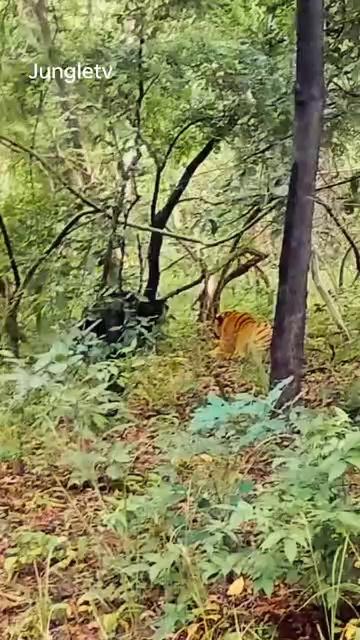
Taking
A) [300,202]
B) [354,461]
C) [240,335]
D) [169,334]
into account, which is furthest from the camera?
[169,334]

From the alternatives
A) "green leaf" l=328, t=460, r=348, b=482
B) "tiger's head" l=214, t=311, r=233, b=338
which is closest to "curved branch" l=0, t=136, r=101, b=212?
"tiger's head" l=214, t=311, r=233, b=338

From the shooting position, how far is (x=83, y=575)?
2.06 metres

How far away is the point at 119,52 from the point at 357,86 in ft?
3.96

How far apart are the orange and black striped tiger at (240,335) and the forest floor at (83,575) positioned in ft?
3.27

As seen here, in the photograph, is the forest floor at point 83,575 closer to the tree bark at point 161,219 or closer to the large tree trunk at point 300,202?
the large tree trunk at point 300,202

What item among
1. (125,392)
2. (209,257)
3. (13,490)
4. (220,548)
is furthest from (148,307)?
(220,548)

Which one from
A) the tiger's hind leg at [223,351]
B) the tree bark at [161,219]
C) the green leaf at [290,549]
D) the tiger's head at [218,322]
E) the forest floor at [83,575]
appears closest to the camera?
the green leaf at [290,549]

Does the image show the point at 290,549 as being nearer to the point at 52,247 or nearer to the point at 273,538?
the point at 273,538

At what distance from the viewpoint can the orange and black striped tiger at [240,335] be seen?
165 inches

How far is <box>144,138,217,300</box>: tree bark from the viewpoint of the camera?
184 inches

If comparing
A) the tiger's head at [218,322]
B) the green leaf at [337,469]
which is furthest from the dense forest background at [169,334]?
the tiger's head at [218,322]

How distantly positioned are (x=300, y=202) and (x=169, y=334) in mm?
2104

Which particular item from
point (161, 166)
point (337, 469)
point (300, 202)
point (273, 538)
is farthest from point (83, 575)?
point (161, 166)

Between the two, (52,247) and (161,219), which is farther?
(161,219)
